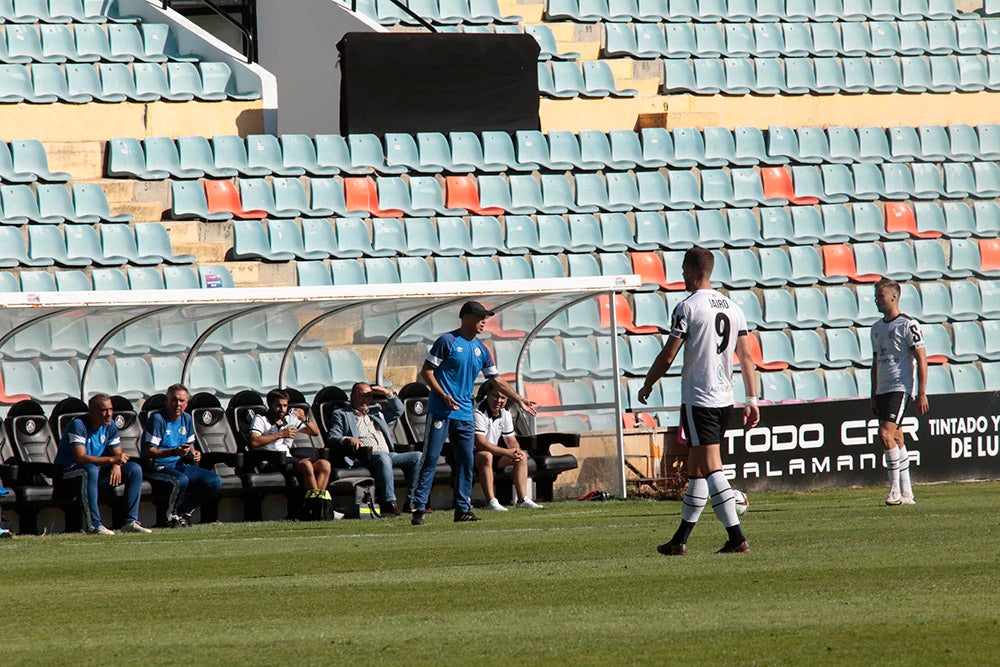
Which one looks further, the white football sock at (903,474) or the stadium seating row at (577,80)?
the stadium seating row at (577,80)

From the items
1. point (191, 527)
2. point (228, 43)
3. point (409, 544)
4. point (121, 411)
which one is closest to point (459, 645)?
point (409, 544)

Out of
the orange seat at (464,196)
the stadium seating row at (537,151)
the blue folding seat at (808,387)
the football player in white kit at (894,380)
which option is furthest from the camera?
the blue folding seat at (808,387)

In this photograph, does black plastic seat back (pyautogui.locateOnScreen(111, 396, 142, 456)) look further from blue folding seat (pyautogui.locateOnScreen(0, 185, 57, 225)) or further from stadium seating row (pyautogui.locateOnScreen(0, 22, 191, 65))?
stadium seating row (pyautogui.locateOnScreen(0, 22, 191, 65))

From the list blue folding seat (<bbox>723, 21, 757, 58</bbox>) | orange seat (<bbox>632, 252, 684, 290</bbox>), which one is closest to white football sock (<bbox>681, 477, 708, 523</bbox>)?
orange seat (<bbox>632, 252, 684, 290</bbox>)

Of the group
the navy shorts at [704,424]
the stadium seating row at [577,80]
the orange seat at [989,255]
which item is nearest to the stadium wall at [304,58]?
the stadium seating row at [577,80]

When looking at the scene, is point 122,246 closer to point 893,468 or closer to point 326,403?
point 326,403

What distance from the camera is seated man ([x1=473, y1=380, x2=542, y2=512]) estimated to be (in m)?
15.2

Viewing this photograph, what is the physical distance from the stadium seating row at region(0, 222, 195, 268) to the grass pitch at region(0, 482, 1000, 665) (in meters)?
6.47

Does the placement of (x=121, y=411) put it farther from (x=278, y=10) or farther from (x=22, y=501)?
(x=278, y=10)

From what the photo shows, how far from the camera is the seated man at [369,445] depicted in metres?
15.1

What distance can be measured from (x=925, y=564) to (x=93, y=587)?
177 inches

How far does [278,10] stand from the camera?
841 inches

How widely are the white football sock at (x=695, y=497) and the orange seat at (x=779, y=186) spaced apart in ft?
45.1

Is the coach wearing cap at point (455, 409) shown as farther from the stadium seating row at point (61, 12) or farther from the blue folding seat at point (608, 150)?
the stadium seating row at point (61, 12)
